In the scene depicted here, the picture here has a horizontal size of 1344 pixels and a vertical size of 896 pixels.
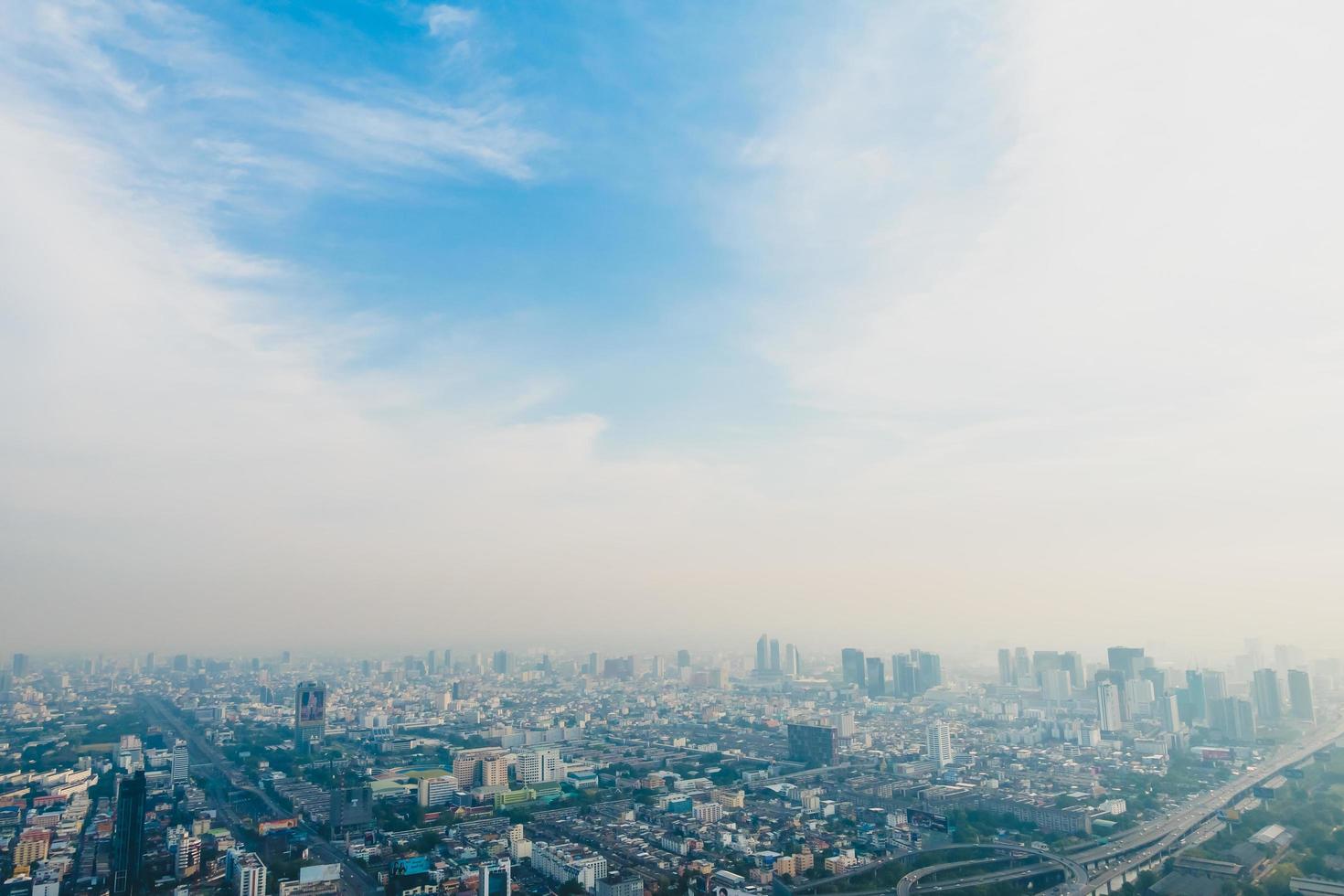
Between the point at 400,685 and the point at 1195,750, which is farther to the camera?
the point at 400,685

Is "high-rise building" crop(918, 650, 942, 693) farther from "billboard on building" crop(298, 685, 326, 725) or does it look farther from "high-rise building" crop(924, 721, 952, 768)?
"billboard on building" crop(298, 685, 326, 725)

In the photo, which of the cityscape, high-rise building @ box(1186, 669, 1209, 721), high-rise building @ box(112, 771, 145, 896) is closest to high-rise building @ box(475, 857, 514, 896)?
the cityscape

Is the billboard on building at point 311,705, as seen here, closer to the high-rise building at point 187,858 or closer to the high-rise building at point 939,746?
the high-rise building at point 187,858

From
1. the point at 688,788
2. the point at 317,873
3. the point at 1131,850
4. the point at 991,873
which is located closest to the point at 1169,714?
the point at 1131,850

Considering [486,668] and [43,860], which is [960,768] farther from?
[486,668]

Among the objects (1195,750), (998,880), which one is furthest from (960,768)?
(998,880)
